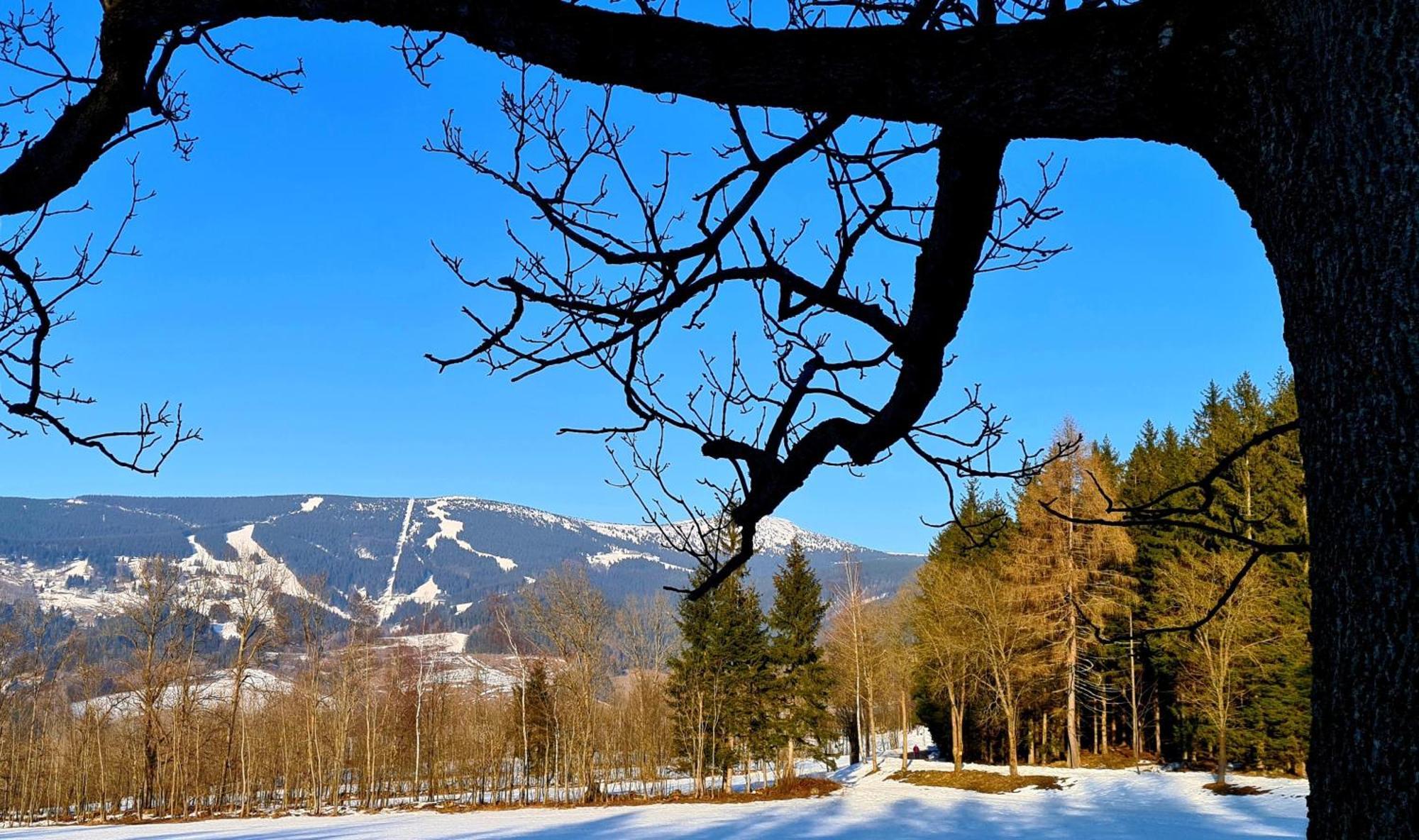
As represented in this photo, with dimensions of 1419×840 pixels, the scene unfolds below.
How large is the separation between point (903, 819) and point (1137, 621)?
14.3 meters

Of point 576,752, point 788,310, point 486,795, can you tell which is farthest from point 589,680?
point 788,310

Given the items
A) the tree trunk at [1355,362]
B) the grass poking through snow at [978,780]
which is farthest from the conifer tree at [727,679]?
the tree trunk at [1355,362]

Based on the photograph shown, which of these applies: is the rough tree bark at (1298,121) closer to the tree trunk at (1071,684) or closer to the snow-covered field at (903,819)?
the snow-covered field at (903,819)

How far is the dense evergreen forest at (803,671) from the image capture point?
88.1 ft

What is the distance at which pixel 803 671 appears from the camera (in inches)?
1374

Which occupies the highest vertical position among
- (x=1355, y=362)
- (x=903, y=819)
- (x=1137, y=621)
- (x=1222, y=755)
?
(x=1355, y=362)

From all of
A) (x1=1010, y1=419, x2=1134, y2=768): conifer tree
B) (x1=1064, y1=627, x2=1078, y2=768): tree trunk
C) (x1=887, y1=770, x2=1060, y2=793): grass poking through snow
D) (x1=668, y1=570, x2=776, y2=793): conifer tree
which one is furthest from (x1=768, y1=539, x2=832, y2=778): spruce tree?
(x1=1064, y1=627, x2=1078, y2=768): tree trunk

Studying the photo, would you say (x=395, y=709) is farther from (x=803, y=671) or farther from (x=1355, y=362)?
(x=1355, y=362)

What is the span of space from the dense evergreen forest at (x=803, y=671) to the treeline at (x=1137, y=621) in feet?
0.40

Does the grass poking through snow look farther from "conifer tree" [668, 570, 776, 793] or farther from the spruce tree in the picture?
"conifer tree" [668, 570, 776, 793]

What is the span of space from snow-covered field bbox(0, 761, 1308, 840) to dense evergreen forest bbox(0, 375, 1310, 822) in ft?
7.12

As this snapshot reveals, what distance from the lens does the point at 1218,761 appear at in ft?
79.8

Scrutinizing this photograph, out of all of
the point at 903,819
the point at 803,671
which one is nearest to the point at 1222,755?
the point at 903,819

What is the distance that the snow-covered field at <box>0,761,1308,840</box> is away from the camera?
19.8 metres
